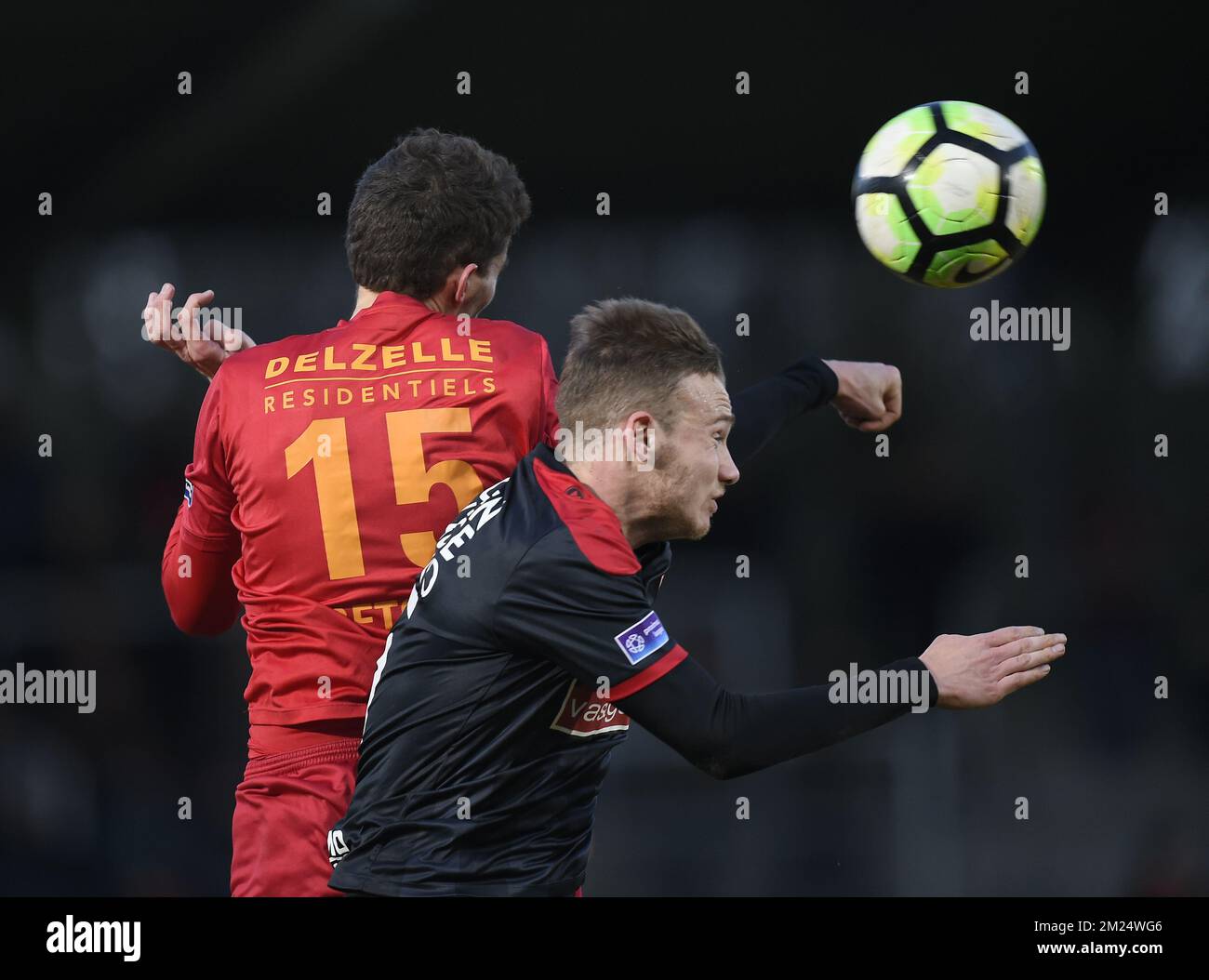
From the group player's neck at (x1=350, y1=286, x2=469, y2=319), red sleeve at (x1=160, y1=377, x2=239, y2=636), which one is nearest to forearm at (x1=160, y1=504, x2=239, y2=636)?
red sleeve at (x1=160, y1=377, x2=239, y2=636)

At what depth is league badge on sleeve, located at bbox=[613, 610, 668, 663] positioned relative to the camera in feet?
7.74

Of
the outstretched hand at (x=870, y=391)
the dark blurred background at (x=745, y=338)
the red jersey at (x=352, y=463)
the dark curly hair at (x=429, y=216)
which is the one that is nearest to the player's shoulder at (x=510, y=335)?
the red jersey at (x=352, y=463)

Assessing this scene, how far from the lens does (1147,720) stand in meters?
5.93

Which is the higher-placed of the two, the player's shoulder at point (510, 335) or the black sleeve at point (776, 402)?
the player's shoulder at point (510, 335)

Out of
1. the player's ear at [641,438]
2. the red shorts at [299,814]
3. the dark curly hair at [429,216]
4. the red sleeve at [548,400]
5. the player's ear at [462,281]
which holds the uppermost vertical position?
the dark curly hair at [429,216]

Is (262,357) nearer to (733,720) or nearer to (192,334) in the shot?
(192,334)

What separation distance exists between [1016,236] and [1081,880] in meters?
3.10

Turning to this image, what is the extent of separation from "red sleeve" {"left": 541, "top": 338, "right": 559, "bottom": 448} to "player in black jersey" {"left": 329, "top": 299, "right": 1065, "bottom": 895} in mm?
373

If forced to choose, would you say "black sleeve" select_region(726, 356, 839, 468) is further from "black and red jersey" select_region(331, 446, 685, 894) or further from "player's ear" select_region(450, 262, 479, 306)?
"black and red jersey" select_region(331, 446, 685, 894)

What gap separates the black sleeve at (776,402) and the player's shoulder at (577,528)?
30.8 inches

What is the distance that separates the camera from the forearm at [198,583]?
3.14m

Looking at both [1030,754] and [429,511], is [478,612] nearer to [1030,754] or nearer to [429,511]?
[429,511]

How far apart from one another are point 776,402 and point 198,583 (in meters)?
1.35

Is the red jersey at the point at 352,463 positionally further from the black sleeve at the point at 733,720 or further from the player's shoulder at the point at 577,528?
the black sleeve at the point at 733,720
